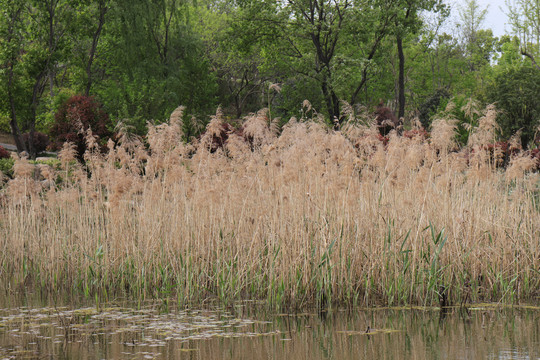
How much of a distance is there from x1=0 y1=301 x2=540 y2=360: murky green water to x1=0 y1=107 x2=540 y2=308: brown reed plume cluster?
0.34 metres

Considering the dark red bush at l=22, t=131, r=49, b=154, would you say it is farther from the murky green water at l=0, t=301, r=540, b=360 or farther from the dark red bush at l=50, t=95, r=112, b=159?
the murky green water at l=0, t=301, r=540, b=360

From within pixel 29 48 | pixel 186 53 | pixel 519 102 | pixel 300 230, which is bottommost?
pixel 300 230

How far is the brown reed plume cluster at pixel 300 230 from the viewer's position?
584cm

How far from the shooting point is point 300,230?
5945mm

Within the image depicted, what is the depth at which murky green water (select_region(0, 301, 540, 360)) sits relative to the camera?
14.7 feet

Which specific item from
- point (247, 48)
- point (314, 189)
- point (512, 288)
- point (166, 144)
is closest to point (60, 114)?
point (247, 48)

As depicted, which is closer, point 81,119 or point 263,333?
point 263,333

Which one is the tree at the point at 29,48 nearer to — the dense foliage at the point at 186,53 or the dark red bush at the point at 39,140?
the dense foliage at the point at 186,53

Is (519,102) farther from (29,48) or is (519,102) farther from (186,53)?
(29,48)

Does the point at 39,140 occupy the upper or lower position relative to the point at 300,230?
upper

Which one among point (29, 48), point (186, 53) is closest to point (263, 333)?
point (29, 48)

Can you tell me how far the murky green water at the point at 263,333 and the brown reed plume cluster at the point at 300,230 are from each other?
335 mm

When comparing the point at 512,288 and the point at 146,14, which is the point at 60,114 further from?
the point at 512,288

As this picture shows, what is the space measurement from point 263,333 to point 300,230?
1.28m
